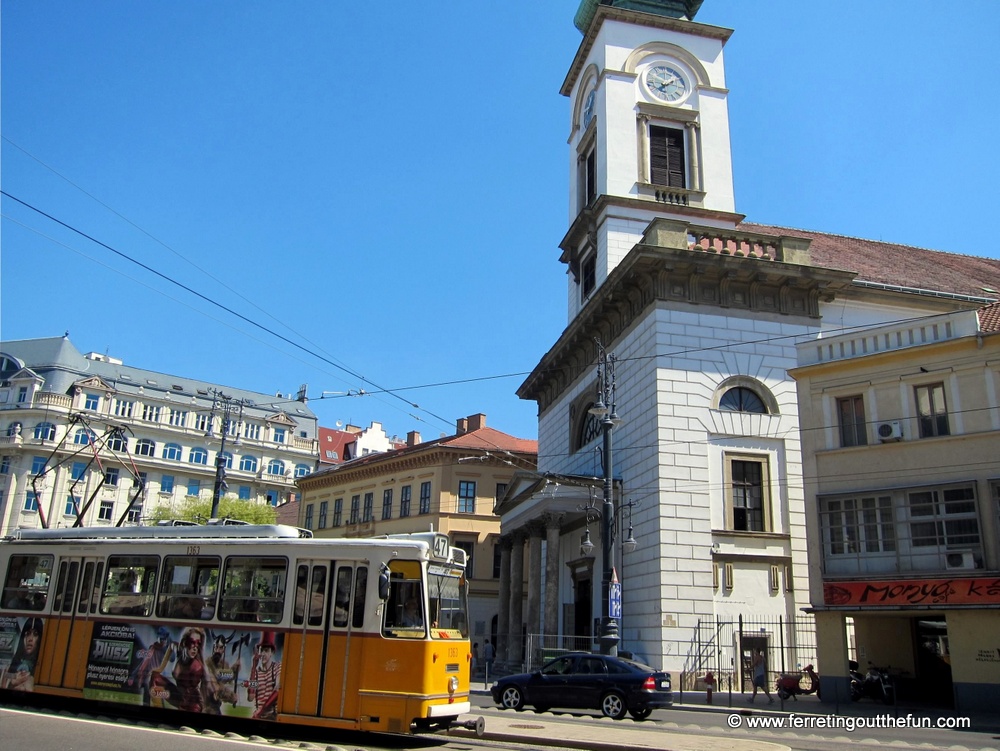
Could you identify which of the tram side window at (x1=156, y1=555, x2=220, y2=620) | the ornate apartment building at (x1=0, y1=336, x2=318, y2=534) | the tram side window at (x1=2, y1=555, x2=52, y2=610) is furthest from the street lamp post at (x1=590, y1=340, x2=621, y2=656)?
the ornate apartment building at (x1=0, y1=336, x2=318, y2=534)

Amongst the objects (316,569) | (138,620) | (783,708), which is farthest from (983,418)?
(138,620)

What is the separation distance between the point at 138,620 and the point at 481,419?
142ft

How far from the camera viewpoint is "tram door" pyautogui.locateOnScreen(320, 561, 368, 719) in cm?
1197

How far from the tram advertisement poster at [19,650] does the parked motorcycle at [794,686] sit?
50.7ft

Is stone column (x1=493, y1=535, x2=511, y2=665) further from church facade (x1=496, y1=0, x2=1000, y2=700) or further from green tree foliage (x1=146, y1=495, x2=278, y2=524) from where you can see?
green tree foliage (x1=146, y1=495, x2=278, y2=524)

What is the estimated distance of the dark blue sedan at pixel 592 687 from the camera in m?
16.8

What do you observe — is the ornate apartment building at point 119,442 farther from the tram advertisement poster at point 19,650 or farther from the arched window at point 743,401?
the tram advertisement poster at point 19,650

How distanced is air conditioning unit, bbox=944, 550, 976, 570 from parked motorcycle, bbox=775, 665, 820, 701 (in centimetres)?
454

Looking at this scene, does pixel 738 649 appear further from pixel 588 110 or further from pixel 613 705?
pixel 588 110

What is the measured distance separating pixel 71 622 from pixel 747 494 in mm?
19219

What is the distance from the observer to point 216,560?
43.9 feet

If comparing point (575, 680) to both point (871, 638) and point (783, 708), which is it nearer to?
point (783, 708)

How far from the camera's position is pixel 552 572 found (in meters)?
28.4

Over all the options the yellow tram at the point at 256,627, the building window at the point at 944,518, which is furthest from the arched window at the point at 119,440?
the building window at the point at 944,518
